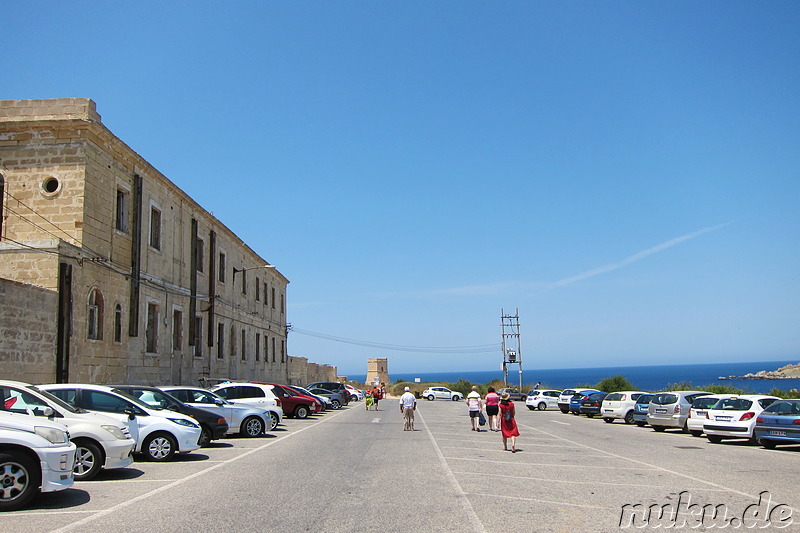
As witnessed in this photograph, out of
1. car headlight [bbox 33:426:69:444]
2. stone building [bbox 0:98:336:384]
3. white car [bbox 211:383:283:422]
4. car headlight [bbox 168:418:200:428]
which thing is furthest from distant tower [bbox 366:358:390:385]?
car headlight [bbox 33:426:69:444]

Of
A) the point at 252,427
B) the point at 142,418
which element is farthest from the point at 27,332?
the point at 252,427

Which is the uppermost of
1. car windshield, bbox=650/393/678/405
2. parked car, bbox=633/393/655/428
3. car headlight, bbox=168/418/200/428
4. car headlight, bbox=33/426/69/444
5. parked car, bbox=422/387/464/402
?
car headlight, bbox=33/426/69/444

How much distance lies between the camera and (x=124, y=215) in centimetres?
2508

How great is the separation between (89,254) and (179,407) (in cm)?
758

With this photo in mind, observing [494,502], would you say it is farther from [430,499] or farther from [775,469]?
[775,469]

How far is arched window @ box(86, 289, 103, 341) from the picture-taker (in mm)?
22016

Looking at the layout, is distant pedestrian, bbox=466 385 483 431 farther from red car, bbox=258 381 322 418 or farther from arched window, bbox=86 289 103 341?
arched window, bbox=86 289 103 341

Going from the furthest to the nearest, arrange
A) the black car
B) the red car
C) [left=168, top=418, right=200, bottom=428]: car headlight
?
the red car < the black car < [left=168, top=418, right=200, bottom=428]: car headlight

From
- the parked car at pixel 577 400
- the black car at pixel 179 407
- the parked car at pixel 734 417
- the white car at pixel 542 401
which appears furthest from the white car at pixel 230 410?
the white car at pixel 542 401

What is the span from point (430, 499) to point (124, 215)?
1930 centimetres

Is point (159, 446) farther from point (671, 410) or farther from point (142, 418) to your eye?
point (671, 410)

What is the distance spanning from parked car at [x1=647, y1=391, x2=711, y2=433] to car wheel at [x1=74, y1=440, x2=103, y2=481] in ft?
65.9

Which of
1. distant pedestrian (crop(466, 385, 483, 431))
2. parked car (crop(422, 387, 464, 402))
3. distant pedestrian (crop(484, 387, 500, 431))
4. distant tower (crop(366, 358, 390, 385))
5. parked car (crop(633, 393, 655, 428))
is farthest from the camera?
distant tower (crop(366, 358, 390, 385))

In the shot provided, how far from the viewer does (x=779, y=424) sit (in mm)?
18469
